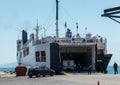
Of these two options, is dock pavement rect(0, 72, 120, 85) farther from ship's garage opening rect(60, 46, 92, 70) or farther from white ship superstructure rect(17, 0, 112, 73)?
ship's garage opening rect(60, 46, 92, 70)

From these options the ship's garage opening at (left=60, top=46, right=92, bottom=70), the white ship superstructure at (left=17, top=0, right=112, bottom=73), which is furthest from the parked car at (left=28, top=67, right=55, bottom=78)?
the ship's garage opening at (left=60, top=46, right=92, bottom=70)

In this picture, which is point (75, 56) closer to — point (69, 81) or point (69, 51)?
point (69, 51)

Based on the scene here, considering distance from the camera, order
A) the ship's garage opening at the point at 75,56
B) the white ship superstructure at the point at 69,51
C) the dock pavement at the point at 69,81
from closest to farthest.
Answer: the dock pavement at the point at 69,81, the white ship superstructure at the point at 69,51, the ship's garage opening at the point at 75,56

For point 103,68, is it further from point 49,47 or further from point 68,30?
point 68,30

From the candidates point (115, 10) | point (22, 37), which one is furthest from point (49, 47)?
point (115, 10)

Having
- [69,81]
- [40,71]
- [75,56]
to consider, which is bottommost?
[69,81]

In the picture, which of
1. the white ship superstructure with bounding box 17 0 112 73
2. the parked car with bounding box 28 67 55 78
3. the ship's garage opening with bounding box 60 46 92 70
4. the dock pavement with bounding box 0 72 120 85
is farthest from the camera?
the ship's garage opening with bounding box 60 46 92 70

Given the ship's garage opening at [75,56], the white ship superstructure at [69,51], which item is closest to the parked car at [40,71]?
the white ship superstructure at [69,51]

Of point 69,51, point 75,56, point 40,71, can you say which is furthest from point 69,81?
point 75,56

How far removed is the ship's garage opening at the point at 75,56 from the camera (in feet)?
171

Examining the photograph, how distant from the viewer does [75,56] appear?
5844 centimetres

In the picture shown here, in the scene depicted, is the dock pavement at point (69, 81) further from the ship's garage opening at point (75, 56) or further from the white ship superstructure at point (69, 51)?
the ship's garage opening at point (75, 56)

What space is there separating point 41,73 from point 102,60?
30.5 feet

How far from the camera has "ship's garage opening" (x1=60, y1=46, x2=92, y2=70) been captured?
5219 cm
